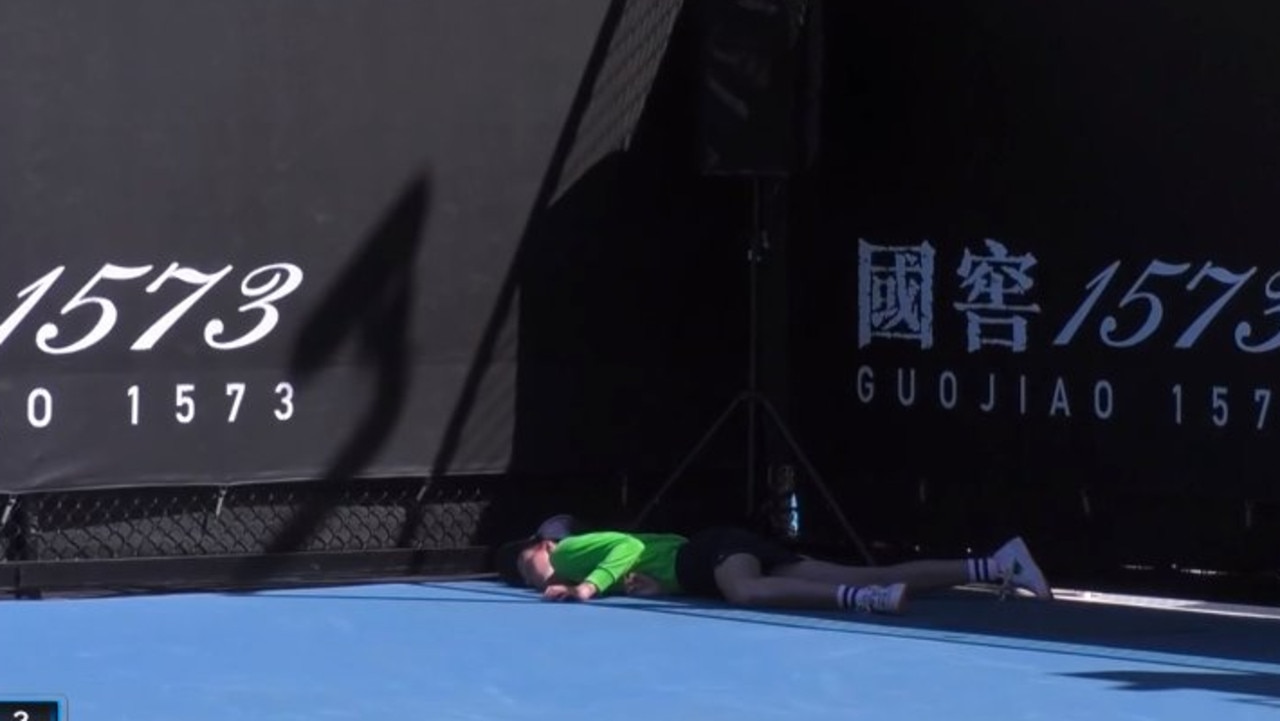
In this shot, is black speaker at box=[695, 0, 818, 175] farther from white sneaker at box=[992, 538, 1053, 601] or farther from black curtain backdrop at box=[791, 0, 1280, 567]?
white sneaker at box=[992, 538, 1053, 601]

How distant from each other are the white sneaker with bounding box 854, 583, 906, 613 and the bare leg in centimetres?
19

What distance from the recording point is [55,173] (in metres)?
10.9

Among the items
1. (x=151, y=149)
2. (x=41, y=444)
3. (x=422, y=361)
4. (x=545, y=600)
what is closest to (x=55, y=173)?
(x=151, y=149)

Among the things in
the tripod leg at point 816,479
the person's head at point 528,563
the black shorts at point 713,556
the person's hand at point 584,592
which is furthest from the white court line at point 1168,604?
the person's head at point 528,563

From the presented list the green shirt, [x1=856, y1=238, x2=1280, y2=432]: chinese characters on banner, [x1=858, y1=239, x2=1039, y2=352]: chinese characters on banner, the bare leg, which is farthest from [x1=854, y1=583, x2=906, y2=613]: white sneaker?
[x1=858, y1=239, x2=1039, y2=352]: chinese characters on banner

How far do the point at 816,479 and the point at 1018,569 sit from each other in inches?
47.3

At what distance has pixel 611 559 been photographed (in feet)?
35.9

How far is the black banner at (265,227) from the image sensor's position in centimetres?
1091

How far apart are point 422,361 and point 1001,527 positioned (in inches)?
107

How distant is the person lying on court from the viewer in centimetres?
1066

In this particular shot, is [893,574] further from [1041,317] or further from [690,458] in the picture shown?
[690,458]

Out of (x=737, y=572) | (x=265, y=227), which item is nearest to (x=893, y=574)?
(x=737, y=572)

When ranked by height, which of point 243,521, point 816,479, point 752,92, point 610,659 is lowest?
point 610,659

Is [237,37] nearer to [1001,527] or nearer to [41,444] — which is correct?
[41,444]
